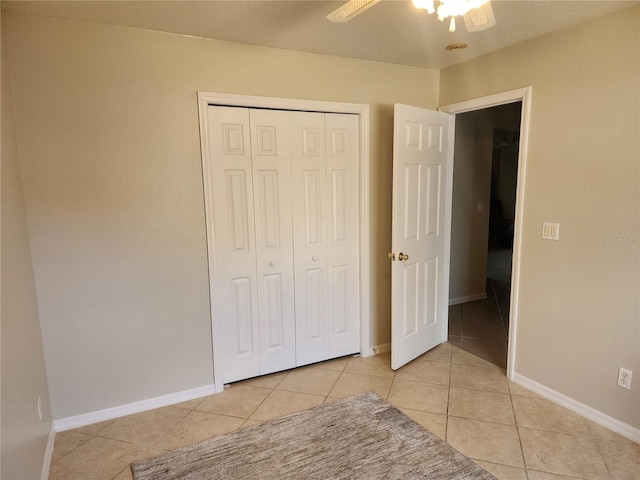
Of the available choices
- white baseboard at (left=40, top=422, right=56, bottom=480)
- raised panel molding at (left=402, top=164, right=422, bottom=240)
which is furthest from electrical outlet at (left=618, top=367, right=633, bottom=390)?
white baseboard at (left=40, top=422, right=56, bottom=480)

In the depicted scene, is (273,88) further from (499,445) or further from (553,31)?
(499,445)

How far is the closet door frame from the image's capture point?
2504 millimetres

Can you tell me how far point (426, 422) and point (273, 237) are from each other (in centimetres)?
157

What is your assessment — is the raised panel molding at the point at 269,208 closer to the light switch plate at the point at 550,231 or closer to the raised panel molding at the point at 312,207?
the raised panel molding at the point at 312,207

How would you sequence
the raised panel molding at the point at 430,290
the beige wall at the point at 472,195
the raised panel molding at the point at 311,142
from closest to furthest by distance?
1. the raised panel molding at the point at 311,142
2. the raised panel molding at the point at 430,290
3. the beige wall at the point at 472,195

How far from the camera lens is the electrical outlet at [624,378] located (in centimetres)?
218

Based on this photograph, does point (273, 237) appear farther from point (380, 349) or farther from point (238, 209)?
point (380, 349)

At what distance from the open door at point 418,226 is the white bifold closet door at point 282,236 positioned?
391 mm

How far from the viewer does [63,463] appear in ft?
6.81

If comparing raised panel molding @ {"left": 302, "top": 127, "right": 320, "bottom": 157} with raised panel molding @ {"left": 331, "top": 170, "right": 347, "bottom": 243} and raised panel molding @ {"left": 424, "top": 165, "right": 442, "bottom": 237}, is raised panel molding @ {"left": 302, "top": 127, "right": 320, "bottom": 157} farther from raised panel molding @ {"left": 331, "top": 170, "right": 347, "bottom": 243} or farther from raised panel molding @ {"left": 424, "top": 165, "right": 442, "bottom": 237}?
raised panel molding @ {"left": 424, "top": 165, "right": 442, "bottom": 237}

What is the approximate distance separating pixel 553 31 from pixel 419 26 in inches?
33.7

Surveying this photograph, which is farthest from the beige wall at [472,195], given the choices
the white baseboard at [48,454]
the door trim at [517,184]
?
the white baseboard at [48,454]

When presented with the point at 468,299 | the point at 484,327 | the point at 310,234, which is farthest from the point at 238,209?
the point at 468,299

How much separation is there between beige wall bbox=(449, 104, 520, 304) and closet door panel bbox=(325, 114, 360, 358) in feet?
5.78
